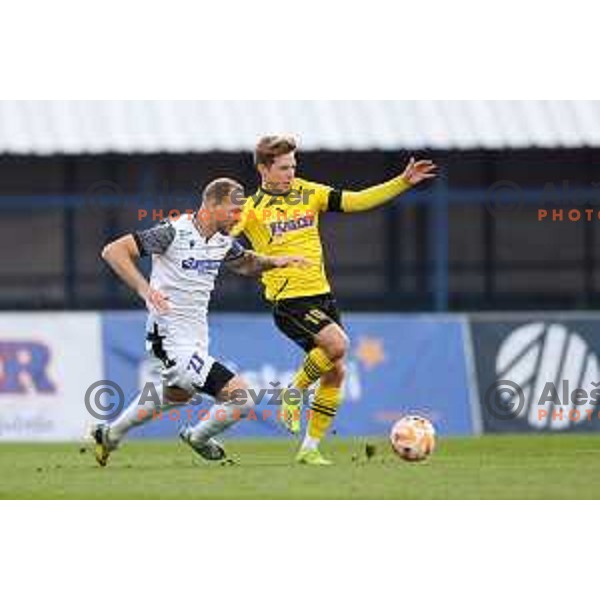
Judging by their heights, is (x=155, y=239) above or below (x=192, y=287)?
above

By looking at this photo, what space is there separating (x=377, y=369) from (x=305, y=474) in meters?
8.57

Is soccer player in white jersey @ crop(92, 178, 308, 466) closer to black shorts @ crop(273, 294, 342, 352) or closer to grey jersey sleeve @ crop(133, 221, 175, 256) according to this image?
grey jersey sleeve @ crop(133, 221, 175, 256)

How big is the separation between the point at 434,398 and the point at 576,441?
2.84m

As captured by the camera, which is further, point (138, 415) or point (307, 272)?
point (307, 272)

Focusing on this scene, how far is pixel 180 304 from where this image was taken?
47.1 ft

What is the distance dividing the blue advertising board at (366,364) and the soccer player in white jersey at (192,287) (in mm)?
7562

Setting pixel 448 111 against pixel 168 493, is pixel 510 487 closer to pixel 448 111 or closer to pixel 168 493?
pixel 168 493

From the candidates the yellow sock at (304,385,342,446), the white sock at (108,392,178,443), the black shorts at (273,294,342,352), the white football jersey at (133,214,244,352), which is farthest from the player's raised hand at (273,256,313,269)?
the white sock at (108,392,178,443)

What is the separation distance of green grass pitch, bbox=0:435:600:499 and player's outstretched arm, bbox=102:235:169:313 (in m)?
1.28

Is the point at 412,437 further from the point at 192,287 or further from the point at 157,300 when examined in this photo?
the point at 157,300

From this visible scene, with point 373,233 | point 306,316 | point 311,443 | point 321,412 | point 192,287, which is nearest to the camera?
point 192,287

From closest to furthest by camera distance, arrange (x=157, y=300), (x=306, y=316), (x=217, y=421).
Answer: (x=157, y=300), (x=217, y=421), (x=306, y=316)

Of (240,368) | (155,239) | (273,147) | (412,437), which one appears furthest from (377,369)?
(155,239)

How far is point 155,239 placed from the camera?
14219mm
